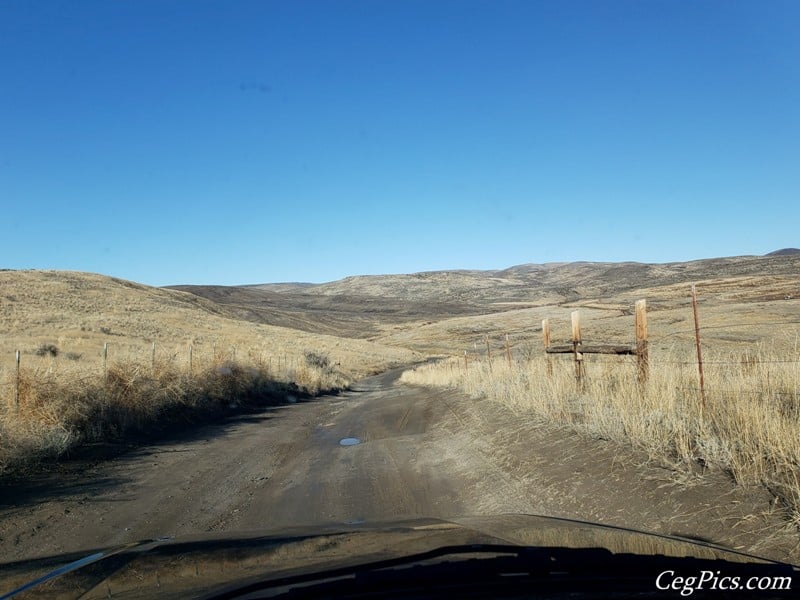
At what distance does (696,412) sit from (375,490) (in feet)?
13.9

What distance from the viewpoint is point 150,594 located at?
11.0 ft

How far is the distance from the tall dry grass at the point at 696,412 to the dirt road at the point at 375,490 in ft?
0.85

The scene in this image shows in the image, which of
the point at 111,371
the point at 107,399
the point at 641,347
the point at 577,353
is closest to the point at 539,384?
the point at 577,353

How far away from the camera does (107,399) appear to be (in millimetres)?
12859

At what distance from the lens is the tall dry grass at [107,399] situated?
9.96 metres

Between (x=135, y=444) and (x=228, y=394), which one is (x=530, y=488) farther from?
(x=228, y=394)

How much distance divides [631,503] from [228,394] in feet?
52.6

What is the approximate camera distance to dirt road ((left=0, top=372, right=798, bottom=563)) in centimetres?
562

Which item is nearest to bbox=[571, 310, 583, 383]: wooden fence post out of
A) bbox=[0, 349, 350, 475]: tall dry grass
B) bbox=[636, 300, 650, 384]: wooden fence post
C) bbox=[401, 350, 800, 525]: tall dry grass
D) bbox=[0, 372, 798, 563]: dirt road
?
→ bbox=[401, 350, 800, 525]: tall dry grass

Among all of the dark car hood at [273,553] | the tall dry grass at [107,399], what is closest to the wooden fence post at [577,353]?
the dark car hood at [273,553]

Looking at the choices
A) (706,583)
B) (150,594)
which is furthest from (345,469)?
(706,583)

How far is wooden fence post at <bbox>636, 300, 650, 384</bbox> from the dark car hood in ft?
17.4

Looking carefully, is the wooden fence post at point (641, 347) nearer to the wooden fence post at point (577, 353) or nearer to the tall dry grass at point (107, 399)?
the wooden fence post at point (577, 353)

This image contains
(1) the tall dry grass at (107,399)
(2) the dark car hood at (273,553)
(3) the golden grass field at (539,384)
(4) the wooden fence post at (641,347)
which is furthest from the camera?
(1) the tall dry grass at (107,399)
